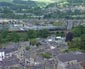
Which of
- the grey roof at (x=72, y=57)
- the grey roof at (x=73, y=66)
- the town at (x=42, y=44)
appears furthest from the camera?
the grey roof at (x=72, y=57)

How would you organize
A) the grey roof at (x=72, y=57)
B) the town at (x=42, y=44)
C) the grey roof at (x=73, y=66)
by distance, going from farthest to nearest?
the grey roof at (x=72, y=57), the town at (x=42, y=44), the grey roof at (x=73, y=66)

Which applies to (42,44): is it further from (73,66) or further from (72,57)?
(73,66)

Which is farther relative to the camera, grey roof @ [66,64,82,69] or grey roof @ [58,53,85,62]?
grey roof @ [58,53,85,62]

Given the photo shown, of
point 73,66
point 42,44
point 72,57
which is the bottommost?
point 42,44

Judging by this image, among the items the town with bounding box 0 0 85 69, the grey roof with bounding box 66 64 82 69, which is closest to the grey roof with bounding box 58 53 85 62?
the town with bounding box 0 0 85 69

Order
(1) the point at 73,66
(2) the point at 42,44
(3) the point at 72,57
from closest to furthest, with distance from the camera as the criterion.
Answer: (1) the point at 73,66 → (3) the point at 72,57 → (2) the point at 42,44

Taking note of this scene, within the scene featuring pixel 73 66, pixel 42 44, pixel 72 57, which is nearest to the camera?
pixel 73 66

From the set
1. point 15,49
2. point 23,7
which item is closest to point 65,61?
point 15,49

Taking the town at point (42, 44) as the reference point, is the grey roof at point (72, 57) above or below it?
above

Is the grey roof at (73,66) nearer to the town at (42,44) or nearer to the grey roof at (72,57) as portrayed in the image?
the town at (42,44)

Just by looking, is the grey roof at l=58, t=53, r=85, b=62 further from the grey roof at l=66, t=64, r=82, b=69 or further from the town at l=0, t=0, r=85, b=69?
the grey roof at l=66, t=64, r=82, b=69

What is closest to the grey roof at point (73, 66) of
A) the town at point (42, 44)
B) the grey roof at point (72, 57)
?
the town at point (42, 44)

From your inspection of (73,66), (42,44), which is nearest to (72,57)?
(73,66)
